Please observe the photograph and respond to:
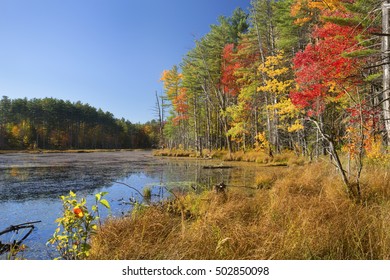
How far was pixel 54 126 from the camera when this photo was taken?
144 feet

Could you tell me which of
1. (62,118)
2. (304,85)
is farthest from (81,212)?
(62,118)

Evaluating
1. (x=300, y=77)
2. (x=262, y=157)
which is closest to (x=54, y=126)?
(x=262, y=157)

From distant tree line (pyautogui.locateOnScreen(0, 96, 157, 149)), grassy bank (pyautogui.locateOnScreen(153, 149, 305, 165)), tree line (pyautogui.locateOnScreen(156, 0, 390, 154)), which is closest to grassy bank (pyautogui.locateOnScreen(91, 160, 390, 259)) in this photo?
tree line (pyautogui.locateOnScreen(156, 0, 390, 154))

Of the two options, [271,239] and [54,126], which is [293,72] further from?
[54,126]

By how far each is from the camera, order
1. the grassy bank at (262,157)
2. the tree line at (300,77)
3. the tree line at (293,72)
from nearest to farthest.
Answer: the tree line at (300,77)
the tree line at (293,72)
the grassy bank at (262,157)

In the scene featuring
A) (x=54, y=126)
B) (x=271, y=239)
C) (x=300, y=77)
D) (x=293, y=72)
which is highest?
(x=293, y=72)

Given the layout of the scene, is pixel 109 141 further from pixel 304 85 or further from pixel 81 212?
pixel 81 212

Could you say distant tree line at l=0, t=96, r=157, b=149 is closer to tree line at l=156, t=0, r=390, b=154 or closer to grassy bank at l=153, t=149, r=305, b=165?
tree line at l=156, t=0, r=390, b=154

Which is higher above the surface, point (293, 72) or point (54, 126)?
point (293, 72)

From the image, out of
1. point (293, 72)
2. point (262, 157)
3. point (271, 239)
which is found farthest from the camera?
point (262, 157)

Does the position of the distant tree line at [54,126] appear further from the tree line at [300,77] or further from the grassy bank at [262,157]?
the grassy bank at [262,157]

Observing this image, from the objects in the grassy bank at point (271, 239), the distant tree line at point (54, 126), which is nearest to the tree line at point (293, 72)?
the grassy bank at point (271, 239)

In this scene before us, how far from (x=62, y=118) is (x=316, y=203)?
149ft

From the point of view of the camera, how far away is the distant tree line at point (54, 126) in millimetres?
36519
